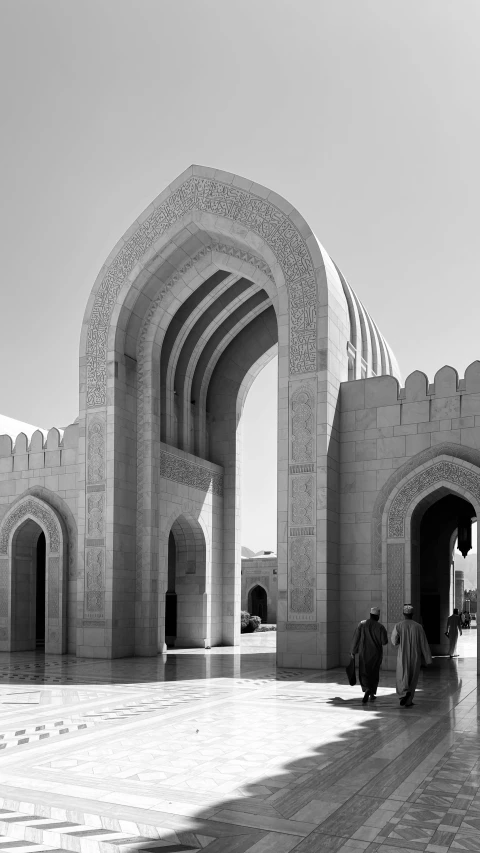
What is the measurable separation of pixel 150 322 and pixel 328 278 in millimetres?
3578

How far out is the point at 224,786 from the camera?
14.1 feet

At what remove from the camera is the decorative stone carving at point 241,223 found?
1117cm

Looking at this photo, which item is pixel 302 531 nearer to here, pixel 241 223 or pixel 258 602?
pixel 241 223

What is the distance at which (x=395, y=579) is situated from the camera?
10375 mm

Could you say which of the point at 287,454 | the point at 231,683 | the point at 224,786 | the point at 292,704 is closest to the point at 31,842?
the point at 224,786

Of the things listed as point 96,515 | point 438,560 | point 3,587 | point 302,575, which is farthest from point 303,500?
point 3,587

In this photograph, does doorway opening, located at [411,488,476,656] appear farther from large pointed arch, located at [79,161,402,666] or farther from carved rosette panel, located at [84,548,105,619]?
carved rosette panel, located at [84,548,105,619]

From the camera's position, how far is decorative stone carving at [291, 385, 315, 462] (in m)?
10.8

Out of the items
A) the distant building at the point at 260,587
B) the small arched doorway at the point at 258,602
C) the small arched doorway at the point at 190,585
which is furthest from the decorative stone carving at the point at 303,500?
the small arched doorway at the point at 258,602

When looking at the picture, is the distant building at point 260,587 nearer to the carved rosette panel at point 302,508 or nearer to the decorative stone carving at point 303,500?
the carved rosette panel at point 302,508

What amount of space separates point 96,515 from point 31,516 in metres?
1.67

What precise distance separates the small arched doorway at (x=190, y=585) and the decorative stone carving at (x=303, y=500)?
4.00m

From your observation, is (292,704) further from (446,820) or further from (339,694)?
(446,820)

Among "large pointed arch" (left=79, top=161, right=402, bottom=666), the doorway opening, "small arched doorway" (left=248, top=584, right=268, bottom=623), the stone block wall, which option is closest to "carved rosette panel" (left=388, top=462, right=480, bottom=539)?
the stone block wall
